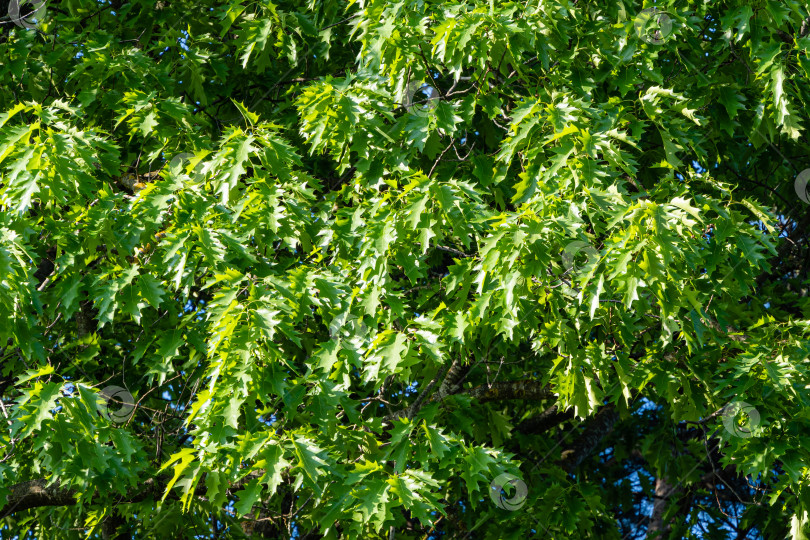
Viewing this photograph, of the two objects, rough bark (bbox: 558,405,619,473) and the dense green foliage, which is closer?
the dense green foliage

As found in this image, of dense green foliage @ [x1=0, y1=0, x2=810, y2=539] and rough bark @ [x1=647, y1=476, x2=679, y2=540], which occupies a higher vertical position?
dense green foliage @ [x1=0, y1=0, x2=810, y2=539]

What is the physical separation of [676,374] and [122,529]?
353 centimetres

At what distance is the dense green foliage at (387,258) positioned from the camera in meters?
4.47

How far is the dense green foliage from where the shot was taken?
4.47 m

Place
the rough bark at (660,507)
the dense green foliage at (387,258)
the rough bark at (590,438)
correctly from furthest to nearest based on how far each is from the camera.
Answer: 1. the rough bark at (660,507)
2. the rough bark at (590,438)
3. the dense green foliage at (387,258)

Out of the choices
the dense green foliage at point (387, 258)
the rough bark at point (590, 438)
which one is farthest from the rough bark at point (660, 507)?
the dense green foliage at point (387, 258)

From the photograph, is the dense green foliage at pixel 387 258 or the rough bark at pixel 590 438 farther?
the rough bark at pixel 590 438

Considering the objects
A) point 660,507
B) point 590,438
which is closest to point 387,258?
point 590,438

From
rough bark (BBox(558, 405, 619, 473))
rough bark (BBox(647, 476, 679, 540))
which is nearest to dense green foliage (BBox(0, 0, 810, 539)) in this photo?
rough bark (BBox(558, 405, 619, 473))

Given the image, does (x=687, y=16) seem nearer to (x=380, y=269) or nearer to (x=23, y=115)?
(x=380, y=269)

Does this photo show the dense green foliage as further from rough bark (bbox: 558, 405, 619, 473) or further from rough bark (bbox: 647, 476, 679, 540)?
rough bark (bbox: 647, 476, 679, 540)

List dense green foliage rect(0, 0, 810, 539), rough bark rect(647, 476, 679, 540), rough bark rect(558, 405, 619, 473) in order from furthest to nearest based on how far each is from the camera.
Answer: rough bark rect(647, 476, 679, 540)
rough bark rect(558, 405, 619, 473)
dense green foliage rect(0, 0, 810, 539)

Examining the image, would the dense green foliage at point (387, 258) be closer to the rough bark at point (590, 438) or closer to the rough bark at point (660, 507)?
the rough bark at point (590, 438)

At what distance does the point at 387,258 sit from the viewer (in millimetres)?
4801
